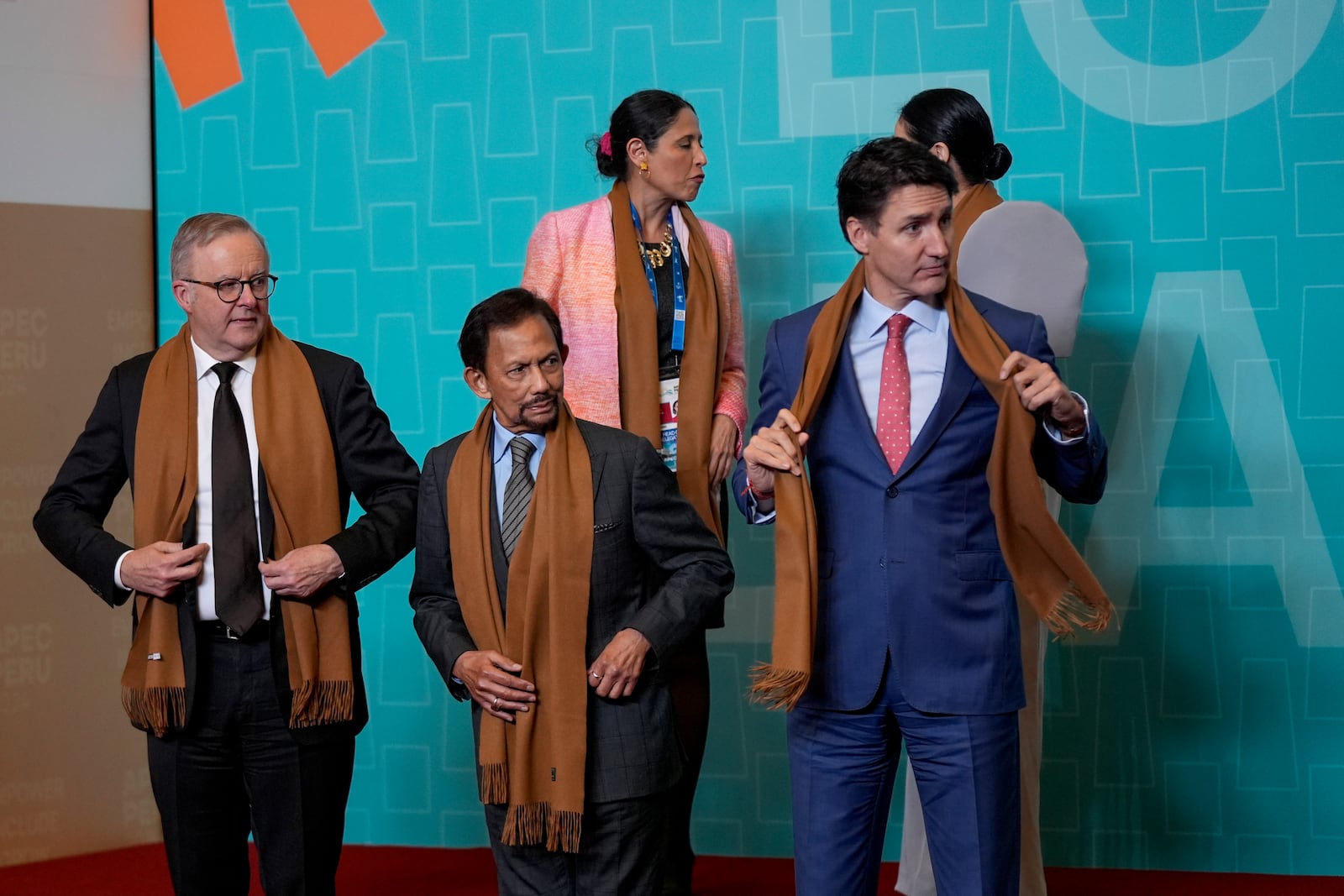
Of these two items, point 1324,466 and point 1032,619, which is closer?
point 1032,619

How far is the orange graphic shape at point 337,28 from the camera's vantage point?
4551 mm

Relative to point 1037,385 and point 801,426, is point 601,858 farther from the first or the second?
point 1037,385

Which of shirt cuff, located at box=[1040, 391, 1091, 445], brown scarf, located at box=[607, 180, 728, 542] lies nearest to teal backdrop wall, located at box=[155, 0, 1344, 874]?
brown scarf, located at box=[607, 180, 728, 542]

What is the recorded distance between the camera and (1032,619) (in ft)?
10.2

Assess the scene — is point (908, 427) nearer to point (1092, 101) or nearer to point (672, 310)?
point (672, 310)

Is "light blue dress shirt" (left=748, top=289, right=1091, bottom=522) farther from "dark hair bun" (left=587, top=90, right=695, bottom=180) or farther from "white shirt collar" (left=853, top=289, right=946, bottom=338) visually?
"dark hair bun" (left=587, top=90, right=695, bottom=180)

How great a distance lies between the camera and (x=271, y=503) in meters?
2.73

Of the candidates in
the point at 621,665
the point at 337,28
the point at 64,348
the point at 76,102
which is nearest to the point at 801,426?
the point at 621,665

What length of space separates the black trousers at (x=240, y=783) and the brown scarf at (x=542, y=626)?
0.38 m

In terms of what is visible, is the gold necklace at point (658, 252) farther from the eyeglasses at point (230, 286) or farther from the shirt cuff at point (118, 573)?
the shirt cuff at point (118, 573)

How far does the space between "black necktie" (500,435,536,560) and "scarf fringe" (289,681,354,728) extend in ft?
1.42

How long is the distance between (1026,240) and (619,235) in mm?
1042

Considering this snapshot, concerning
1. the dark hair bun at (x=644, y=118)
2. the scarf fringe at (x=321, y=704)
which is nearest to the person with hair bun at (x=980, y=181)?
the dark hair bun at (x=644, y=118)

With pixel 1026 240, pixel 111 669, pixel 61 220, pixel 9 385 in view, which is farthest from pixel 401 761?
pixel 1026 240
